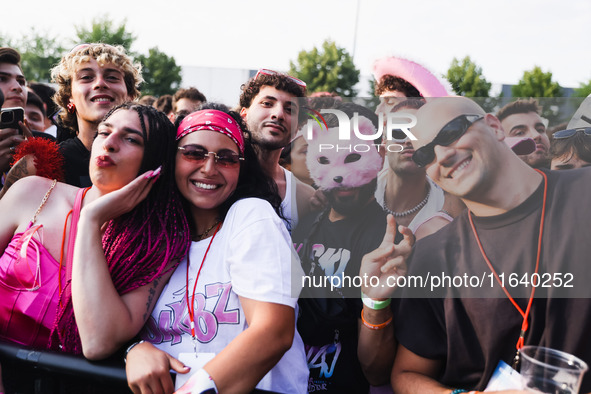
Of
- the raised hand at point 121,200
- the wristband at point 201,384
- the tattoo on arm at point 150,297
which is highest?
the raised hand at point 121,200

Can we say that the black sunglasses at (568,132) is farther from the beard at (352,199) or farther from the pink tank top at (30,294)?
the pink tank top at (30,294)

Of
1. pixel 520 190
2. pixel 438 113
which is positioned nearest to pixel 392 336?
pixel 520 190

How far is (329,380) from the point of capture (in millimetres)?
2055

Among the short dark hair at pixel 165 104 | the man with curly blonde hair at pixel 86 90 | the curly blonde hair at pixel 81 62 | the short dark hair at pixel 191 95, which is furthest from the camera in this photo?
the short dark hair at pixel 165 104

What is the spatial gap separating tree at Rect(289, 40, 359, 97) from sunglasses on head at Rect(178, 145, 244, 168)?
31544 mm

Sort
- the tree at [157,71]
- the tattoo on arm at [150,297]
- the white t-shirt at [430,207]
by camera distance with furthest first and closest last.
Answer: the tree at [157,71], the tattoo on arm at [150,297], the white t-shirt at [430,207]

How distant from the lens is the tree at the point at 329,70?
33.7 metres

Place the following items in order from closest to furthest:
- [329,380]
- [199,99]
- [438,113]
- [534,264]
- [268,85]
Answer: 1. [534,264]
2. [438,113]
3. [329,380]
4. [268,85]
5. [199,99]

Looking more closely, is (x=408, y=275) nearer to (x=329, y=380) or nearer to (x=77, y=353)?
(x=329, y=380)

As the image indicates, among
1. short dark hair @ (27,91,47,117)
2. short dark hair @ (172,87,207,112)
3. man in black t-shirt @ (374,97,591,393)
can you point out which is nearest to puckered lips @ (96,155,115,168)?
man in black t-shirt @ (374,97,591,393)

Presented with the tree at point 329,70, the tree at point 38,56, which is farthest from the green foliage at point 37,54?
the tree at point 329,70

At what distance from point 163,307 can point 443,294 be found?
1123mm

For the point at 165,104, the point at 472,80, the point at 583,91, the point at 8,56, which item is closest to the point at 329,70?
the point at 472,80

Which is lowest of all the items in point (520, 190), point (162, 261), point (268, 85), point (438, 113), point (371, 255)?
point (162, 261)
